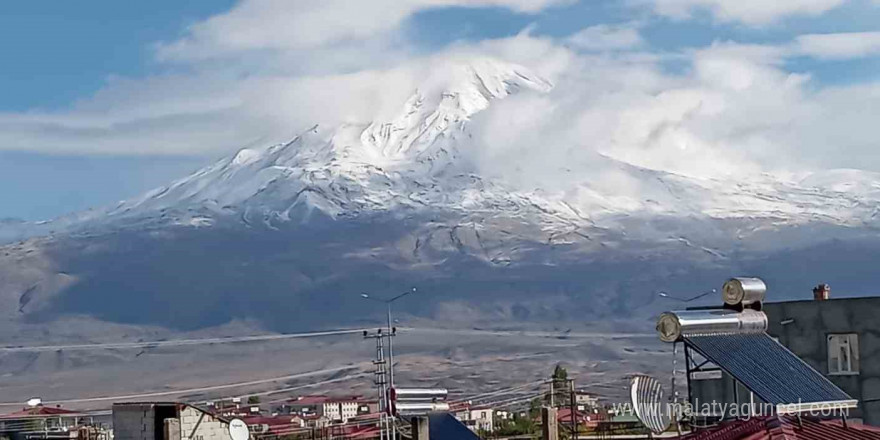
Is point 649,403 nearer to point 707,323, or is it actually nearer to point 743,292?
point 707,323

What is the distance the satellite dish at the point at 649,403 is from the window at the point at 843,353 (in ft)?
57.9

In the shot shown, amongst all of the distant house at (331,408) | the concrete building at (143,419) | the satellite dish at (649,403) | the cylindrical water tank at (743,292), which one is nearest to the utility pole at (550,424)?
the satellite dish at (649,403)

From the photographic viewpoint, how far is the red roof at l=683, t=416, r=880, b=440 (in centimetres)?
1519

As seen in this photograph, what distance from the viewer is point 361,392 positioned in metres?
155

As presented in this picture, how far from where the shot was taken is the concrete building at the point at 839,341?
34594 millimetres

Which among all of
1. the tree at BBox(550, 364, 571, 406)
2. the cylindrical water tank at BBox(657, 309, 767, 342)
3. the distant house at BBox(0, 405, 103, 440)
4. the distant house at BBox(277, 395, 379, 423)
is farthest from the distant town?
the distant house at BBox(277, 395, 379, 423)

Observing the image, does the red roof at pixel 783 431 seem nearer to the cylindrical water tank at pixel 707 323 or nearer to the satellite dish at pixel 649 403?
the cylindrical water tank at pixel 707 323

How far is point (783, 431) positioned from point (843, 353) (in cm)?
2085

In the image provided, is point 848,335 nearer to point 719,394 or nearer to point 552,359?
point 719,394

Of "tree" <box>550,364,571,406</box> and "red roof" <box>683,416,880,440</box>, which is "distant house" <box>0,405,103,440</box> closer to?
"tree" <box>550,364,571,406</box>

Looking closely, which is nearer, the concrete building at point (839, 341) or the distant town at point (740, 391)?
the distant town at point (740, 391)

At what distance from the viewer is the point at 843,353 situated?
35250 mm

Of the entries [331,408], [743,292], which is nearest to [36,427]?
[743,292]

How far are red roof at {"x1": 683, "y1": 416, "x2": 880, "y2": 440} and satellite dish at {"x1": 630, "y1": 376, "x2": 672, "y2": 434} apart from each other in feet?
5.25
